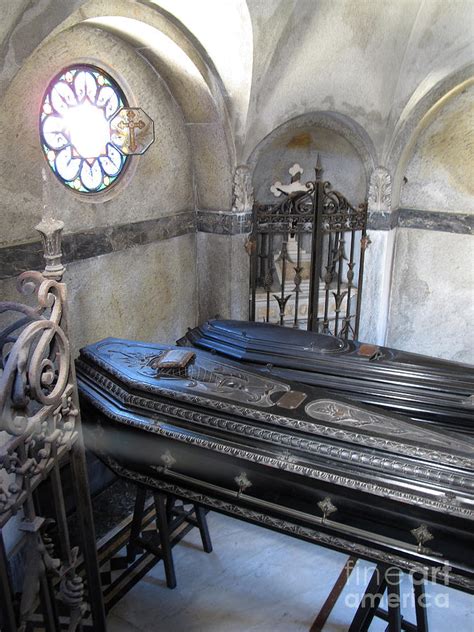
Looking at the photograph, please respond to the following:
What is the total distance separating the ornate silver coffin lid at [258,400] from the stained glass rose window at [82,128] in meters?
1.35

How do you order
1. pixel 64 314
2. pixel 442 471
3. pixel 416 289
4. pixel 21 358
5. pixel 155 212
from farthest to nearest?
pixel 416 289 → pixel 155 212 → pixel 442 471 → pixel 64 314 → pixel 21 358

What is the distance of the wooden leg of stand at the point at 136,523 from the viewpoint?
3.05 meters

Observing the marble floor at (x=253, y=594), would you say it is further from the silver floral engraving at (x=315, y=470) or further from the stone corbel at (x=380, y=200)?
the stone corbel at (x=380, y=200)

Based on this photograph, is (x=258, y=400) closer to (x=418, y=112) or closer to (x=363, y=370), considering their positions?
(x=363, y=370)

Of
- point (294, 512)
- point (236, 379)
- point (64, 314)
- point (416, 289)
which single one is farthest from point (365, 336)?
point (64, 314)

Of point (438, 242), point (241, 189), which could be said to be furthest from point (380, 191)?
point (241, 189)

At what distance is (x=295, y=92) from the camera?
4637 millimetres

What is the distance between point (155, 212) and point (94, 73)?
1.17 meters

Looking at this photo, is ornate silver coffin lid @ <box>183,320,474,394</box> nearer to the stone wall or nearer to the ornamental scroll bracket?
the ornamental scroll bracket

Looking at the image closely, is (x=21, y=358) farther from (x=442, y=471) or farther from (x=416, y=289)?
(x=416, y=289)

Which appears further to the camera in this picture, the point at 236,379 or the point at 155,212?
the point at 155,212

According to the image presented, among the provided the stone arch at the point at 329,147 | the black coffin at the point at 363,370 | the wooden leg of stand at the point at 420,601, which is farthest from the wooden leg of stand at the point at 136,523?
the stone arch at the point at 329,147

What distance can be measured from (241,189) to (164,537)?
3.08 m

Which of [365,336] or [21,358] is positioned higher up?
[21,358]
